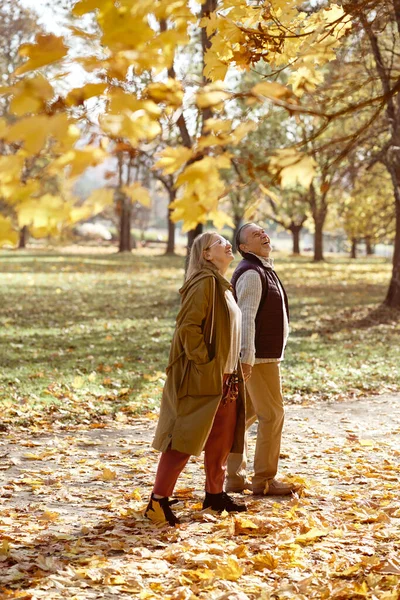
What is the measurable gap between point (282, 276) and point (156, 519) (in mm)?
26718

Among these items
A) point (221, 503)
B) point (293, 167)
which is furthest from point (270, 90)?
point (221, 503)

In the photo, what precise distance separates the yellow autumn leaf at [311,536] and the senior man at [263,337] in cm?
101

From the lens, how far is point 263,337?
568 centimetres

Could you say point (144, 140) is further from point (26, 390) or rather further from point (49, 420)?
point (26, 390)

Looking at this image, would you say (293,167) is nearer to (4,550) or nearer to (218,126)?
(218,126)

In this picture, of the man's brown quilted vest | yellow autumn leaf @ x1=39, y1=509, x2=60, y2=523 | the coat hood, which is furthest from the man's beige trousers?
yellow autumn leaf @ x1=39, y1=509, x2=60, y2=523

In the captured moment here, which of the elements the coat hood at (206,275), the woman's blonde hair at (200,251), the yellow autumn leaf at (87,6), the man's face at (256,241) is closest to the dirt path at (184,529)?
the coat hood at (206,275)

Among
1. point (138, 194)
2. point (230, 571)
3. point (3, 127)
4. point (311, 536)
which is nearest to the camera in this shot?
point (3, 127)

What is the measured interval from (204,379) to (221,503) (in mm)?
914

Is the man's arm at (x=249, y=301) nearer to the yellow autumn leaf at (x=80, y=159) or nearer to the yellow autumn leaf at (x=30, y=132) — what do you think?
the yellow autumn leaf at (x=80, y=159)

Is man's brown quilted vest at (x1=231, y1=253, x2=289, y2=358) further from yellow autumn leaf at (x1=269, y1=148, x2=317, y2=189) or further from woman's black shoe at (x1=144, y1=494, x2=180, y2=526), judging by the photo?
yellow autumn leaf at (x1=269, y1=148, x2=317, y2=189)

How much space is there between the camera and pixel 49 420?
8.17 meters

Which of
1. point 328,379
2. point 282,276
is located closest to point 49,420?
point 328,379

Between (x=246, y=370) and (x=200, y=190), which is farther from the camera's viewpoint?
(x=246, y=370)
